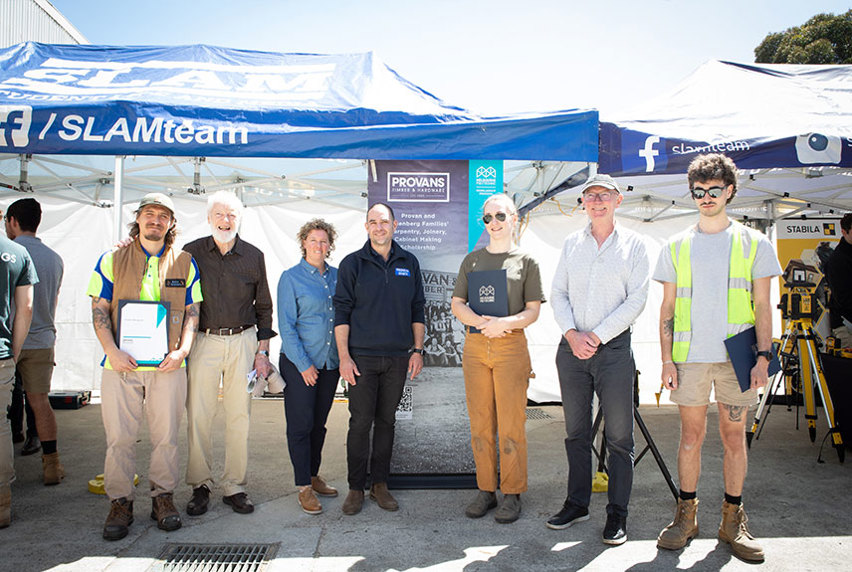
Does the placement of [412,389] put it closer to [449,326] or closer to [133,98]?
[449,326]

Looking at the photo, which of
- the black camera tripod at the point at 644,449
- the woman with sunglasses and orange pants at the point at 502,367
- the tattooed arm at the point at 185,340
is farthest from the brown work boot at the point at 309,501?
the black camera tripod at the point at 644,449

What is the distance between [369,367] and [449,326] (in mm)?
765

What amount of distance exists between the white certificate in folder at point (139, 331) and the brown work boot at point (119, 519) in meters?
0.77

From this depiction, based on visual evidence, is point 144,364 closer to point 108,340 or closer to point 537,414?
point 108,340

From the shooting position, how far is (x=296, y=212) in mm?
7418

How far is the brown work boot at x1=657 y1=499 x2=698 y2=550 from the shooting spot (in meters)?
2.88

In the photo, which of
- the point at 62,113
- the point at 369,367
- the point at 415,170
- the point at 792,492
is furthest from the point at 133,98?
the point at 792,492

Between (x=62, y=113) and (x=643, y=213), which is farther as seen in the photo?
(x=643, y=213)

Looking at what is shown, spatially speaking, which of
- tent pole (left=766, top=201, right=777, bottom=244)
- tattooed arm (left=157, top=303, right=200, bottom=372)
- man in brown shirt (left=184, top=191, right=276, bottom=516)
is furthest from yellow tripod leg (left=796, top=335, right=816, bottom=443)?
tattooed arm (left=157, top=303, right=200, bottom=372)

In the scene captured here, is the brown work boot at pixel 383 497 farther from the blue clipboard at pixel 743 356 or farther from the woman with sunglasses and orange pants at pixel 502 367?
the blue clipboard at pixel 743 356

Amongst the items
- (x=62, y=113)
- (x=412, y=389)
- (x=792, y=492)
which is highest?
(x=62, y=113)

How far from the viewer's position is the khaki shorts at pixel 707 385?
2818 mm

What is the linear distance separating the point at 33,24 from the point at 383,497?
11.0 meters

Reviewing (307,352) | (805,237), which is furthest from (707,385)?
(805,237)
